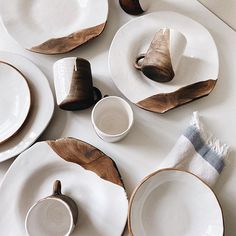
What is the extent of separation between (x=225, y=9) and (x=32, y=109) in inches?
18.3

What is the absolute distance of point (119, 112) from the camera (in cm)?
76

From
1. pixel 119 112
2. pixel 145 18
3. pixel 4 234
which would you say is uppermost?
pixel 145 18

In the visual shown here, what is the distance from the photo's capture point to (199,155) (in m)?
0.71

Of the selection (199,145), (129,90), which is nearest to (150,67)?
(129,90)

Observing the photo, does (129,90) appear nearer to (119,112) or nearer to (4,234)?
(119,112)

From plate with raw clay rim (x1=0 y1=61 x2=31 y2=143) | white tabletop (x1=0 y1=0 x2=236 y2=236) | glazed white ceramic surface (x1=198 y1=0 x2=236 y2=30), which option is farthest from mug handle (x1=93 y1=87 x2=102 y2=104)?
glazed white ceramic surface (x1=198 y1=0 x2=236 y2=30)

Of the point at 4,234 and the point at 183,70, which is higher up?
the point at 183,70

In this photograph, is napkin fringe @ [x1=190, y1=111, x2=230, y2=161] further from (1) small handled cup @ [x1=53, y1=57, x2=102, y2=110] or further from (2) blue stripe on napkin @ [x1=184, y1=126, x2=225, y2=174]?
(1) small handled cup @ [x1=53, y1=57, x2=102, y2=110]

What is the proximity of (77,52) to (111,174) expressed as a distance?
0.29 meters

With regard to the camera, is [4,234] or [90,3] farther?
[90,3]

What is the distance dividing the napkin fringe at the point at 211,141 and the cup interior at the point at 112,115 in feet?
0.41

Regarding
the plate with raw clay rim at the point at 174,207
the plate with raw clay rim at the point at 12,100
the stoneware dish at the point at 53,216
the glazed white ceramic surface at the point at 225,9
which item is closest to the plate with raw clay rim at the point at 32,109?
the plate with raw clay rim at the point at 12,100

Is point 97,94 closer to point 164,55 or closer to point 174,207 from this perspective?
point 164,55

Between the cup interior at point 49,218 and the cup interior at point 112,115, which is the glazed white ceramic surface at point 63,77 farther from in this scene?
the cup interior at point 49,218
